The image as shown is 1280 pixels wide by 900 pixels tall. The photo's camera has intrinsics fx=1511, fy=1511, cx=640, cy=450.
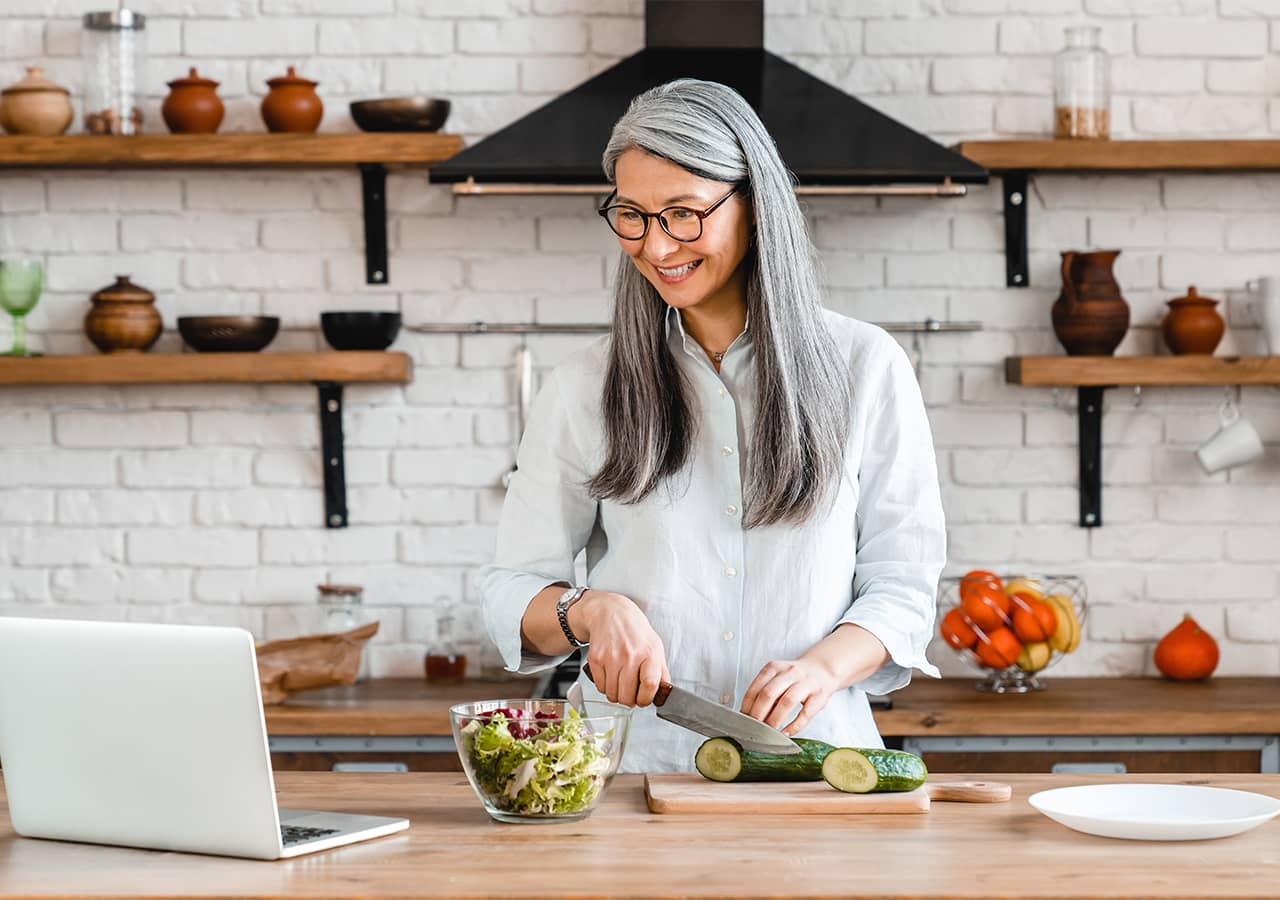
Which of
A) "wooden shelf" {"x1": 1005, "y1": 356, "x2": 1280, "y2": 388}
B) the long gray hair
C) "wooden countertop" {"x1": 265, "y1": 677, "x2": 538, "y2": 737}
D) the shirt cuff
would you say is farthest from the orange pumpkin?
the long gray hair

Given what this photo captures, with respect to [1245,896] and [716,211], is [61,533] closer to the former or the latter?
[716,211]

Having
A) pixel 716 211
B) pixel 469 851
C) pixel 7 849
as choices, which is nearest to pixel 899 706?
pixel 716 211

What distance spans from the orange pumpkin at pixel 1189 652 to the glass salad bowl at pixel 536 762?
2043mm

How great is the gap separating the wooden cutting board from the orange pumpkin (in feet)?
5.71

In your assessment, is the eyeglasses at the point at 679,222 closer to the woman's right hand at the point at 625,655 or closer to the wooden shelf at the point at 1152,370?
the woman's right hand at the point at 625,655

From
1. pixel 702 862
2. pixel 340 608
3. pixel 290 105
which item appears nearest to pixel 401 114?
pixel 290 105

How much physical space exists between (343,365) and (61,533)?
796 mm

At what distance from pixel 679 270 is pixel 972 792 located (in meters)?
0.72

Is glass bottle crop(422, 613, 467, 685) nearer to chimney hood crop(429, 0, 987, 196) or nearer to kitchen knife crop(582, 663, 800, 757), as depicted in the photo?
chimney hood crop(429, 0, 987, 196)

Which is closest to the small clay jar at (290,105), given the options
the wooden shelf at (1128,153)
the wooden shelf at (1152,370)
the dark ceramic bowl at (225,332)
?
the dark ceramic bowl at (225,332)

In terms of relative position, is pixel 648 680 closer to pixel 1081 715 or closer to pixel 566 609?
pixel 566 609

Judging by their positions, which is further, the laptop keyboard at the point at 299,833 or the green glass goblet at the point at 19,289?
the green glass goblet at the point at 19,289

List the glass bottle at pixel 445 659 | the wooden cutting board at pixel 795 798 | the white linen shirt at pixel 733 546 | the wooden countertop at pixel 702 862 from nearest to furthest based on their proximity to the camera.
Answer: the wooden countertop at pixel 702 862 < the wooden cutting board at pixel 795 798 < the white linen shirt at pixel 733 546 < the glass bottle at pixel 445 659

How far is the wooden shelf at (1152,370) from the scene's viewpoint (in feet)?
10.6
